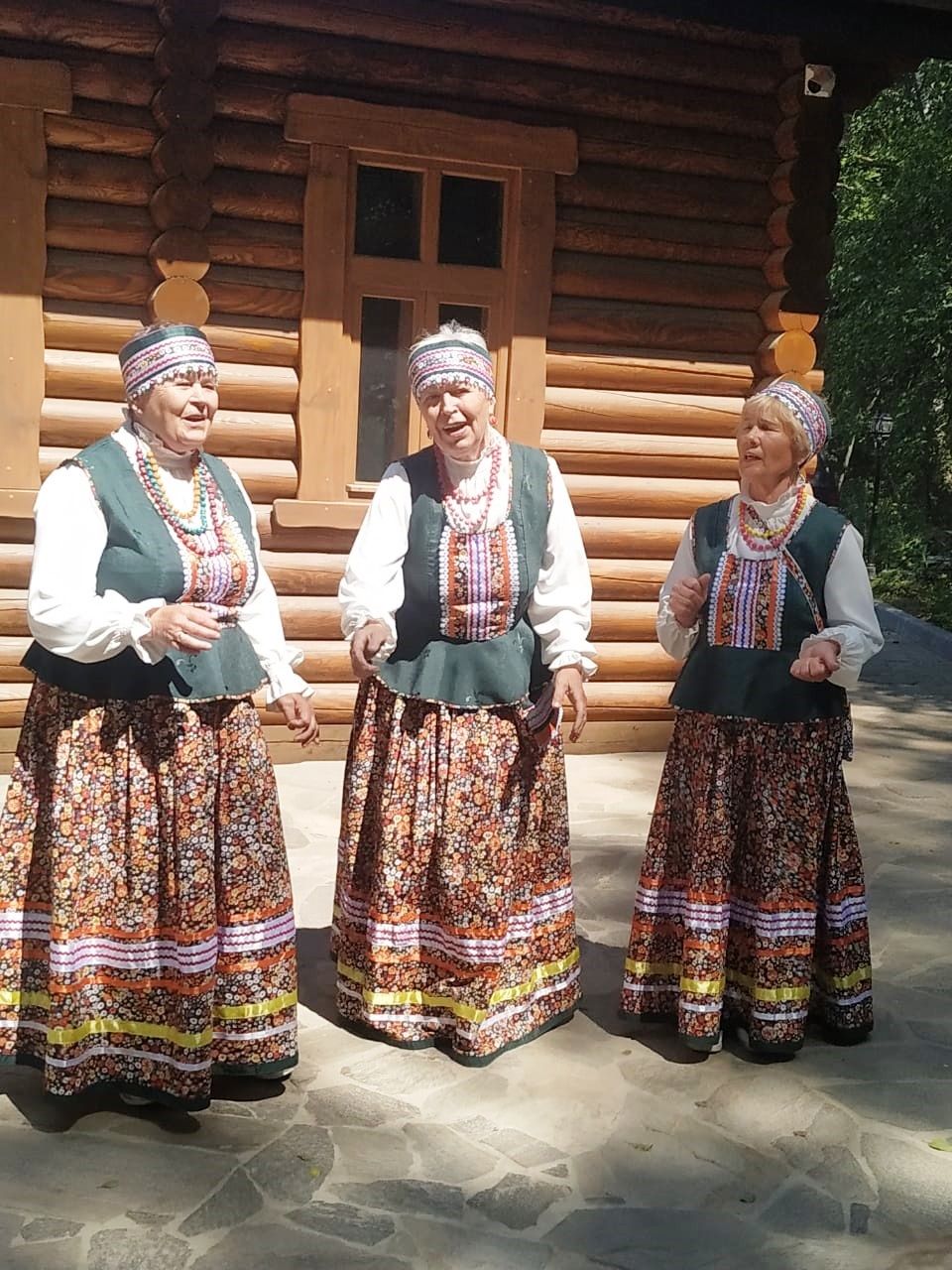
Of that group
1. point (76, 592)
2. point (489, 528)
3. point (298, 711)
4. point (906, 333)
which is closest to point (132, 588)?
point (76, 592)

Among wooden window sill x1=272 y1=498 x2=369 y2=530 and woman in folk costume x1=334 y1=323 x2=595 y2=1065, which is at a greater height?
wooden window sill x1=272 y1=498 x2=369 y2=530

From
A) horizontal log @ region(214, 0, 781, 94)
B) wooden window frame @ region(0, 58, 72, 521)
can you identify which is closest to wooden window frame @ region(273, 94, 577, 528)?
horizontal log @ region(214, 0, 781, 94)

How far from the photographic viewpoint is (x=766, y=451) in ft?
11.7

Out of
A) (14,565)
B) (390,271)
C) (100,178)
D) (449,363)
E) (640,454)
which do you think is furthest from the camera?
(640,454)

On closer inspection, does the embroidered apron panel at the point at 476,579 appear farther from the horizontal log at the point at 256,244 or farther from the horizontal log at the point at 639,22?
the horizontal log at the point at 639,22

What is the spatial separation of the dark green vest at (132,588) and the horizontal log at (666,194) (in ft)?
13.5

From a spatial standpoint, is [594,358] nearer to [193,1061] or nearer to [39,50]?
[39,50]

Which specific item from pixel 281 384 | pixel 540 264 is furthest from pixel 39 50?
pixel 540 264

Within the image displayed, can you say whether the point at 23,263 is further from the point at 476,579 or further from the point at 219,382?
the point at 476,579

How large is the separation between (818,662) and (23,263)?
404 centimetres

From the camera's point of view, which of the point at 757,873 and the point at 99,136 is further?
the point at 99,136

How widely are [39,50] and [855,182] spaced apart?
16141 mm

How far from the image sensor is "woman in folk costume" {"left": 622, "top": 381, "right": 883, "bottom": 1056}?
11.9ft

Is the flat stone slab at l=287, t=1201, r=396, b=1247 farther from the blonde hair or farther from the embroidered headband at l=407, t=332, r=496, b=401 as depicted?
the blonde hair
